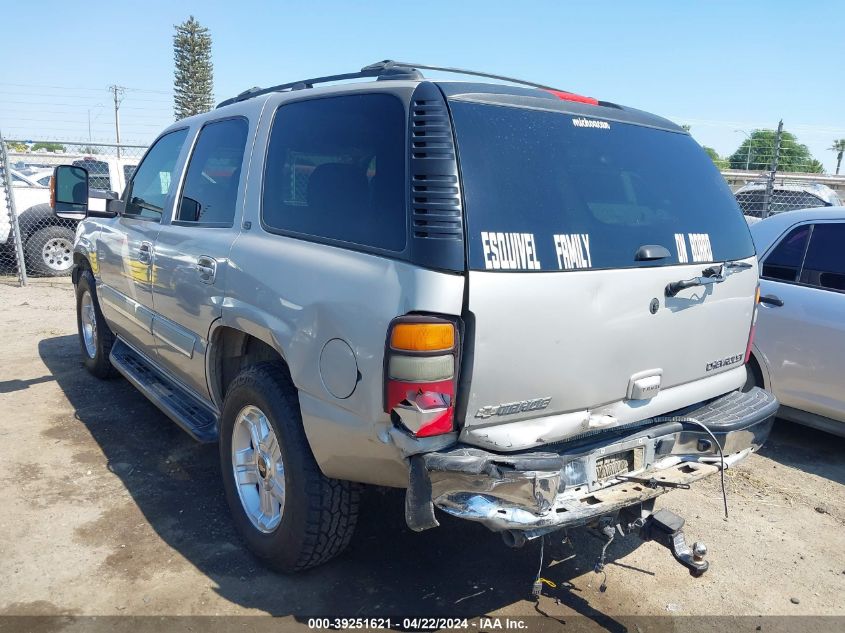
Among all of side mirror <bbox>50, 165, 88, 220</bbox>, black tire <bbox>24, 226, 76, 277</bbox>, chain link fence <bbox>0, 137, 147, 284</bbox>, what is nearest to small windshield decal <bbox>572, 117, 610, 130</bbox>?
side mirror <bbox>50, 165, 88, 220</bbox>

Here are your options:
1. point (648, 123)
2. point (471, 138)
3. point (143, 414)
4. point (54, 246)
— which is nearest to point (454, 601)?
point (471, 138)

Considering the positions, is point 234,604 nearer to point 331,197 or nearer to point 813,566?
point 331,197

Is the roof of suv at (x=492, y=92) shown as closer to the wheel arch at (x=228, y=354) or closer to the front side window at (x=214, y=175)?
the front side window at (x=214, y=175)

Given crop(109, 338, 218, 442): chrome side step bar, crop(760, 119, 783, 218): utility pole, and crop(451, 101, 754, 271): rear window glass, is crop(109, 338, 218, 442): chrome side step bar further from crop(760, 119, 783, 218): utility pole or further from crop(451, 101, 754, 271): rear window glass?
crop(760, 119, 783, 218): utility pole

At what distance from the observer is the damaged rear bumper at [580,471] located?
2.25 meters

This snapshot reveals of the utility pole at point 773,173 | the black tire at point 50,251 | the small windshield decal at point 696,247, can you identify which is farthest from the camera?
the black tire at point 50,251

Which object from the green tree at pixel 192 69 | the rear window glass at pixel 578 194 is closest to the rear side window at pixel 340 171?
the rear window glass at pixel 578 194

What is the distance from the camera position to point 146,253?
4.16 m

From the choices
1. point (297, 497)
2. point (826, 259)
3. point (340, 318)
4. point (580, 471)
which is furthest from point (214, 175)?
point (826, 259)

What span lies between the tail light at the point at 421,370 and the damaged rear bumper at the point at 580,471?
0.53 feet

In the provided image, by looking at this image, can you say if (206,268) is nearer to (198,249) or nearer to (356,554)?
(198,249)

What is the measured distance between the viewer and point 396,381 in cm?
226

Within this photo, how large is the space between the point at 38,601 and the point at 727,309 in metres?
3.23

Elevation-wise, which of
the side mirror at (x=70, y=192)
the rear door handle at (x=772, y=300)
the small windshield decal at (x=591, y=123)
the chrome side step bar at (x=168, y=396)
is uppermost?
the small windshield decal at (x=591, y=123)
